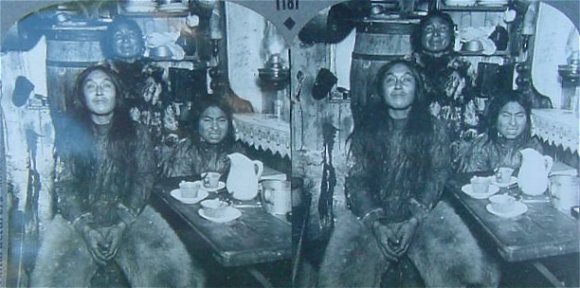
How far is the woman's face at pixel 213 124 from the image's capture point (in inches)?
63.6

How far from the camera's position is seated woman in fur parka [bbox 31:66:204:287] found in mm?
1594

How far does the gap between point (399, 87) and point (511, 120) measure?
0.27 meters

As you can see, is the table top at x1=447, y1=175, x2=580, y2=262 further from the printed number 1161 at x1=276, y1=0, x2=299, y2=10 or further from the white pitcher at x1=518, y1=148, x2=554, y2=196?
the printed number 1161 at x1=276, y1=0, x2=299, y2=10

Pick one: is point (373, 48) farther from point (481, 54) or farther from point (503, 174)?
point (503, 174)

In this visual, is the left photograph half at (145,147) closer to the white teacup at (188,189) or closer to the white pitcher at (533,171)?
the white teacup at (188,189)

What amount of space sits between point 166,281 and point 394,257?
51 cm

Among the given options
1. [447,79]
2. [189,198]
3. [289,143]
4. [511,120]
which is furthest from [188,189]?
[511,120]

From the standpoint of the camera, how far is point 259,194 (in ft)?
5.41

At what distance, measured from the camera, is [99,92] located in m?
1.58

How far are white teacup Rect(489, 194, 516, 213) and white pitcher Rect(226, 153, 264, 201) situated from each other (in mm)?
527

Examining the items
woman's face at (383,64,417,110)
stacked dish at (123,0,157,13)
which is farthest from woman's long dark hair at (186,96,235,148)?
woman's face at (383,64,417,110)

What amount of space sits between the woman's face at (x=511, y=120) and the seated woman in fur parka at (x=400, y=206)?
134mm

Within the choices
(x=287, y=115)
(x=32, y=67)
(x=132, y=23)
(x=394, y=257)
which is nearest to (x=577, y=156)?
(x=394, y=257)

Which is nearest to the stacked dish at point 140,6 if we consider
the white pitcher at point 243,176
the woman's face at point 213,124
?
the woman's face at point 213,124
